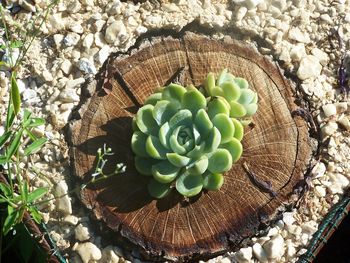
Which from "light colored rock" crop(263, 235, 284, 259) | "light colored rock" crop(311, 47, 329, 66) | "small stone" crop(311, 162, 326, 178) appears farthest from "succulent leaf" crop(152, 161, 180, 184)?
"light colored rock" crop(311, 47, 329, 66)

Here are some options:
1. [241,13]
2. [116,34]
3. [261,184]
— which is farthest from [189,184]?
[241,13]

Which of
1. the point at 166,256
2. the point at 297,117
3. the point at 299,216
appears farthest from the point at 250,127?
the point at 166,256

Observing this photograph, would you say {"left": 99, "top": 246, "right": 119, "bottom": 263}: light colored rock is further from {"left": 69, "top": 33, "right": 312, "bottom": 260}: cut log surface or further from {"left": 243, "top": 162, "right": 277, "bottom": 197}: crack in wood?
{"left": 243, "top": 162, "right": 277, "bottom": 197}: crack in wood

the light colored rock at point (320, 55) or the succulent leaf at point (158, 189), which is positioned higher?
the light colored rock at point (320, 55)

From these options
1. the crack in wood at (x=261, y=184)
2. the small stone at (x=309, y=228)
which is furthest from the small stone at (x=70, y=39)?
the small stone at (x=309, y=228)

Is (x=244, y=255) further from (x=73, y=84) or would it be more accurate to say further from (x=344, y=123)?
(x=73, y=84)

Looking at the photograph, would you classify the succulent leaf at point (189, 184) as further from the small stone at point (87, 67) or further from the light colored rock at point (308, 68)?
the light colored rock at point (308, 68)
